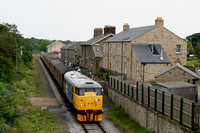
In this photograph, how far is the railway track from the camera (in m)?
17.0

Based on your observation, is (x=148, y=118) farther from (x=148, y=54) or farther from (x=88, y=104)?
(x=148, y=54)

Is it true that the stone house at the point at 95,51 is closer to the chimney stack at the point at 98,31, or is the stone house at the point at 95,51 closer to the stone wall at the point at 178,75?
the chimney stack at the point at 98,31

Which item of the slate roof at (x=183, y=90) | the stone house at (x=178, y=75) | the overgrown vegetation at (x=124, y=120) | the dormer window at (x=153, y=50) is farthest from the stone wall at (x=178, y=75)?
the dormer window at (x=153, y=50)

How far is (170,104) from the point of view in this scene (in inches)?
583

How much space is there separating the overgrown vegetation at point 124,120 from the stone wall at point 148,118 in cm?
35

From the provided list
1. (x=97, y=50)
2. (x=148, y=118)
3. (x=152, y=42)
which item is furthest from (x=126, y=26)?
(x=148, y=118)

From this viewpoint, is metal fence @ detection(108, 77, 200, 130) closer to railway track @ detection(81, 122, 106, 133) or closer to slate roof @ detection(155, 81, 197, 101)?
slate roof @ detection(155, 81, 197, 101)

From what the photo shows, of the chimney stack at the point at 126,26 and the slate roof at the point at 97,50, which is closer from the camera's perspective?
the chimney stack at the point at 126,26

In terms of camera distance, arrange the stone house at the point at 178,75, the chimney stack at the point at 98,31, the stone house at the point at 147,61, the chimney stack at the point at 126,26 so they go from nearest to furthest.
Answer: the stone house at the point at 178,75 < the stone house at the point at 147,61 < the chimney stack at the point at 126,26 < the chimney stack at the point at 98,31

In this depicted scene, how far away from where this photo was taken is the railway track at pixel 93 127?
1702 cm

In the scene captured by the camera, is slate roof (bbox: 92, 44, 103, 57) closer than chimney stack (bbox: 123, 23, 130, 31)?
No

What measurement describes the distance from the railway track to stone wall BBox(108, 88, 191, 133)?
9.87ft

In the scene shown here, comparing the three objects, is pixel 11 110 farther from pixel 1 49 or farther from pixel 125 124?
pixel 1 49

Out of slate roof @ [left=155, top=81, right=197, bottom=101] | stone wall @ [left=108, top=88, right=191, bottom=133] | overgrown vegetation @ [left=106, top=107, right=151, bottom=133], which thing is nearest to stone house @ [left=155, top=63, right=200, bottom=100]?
slate roof @ [left=155, top=81, right=197, bottom=101]
